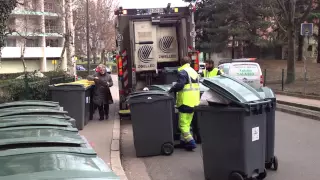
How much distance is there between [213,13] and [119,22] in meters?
27.1

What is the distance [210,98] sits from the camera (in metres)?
5.33

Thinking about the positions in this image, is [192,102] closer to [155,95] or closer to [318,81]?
[155,95]

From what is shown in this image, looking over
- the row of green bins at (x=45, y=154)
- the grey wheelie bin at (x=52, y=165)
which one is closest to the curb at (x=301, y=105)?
the row of green bins at (x=45, y=154)

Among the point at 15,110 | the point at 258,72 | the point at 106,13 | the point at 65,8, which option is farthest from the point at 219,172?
the point at 106,13

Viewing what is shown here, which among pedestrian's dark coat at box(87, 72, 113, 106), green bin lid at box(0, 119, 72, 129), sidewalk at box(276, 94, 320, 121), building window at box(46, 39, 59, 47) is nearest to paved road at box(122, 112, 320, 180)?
pedestrian's dark coat at box(87, 72, 113, 106)

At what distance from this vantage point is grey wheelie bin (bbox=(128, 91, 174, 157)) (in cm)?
718

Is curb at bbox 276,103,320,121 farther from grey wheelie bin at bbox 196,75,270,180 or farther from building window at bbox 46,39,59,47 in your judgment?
building window at bbox 46,39,59,47

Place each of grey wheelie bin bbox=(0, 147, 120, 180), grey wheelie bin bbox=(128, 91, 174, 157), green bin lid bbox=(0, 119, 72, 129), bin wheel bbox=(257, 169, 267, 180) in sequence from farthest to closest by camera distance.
→ grey wheelie bin bbox=(128, 91, 174, 157) → bin wheel bbox=(257, 169, 267, 180) → green bin lid bbox=(0, 119, 72, 129) → grey wheelie bin bbox=(0, 147, 120, 180)

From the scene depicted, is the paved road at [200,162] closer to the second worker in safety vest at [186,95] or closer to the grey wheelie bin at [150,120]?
the grey wheelie bin at [150,120]

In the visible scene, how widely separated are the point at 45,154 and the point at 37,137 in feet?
1.47

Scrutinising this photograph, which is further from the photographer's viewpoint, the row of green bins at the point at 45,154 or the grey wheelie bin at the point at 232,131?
the grey wheelie bin at the point at 232,131

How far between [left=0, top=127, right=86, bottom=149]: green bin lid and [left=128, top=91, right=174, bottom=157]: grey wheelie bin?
3779 millimetres

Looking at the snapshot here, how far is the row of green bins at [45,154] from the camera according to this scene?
2146 millimetres

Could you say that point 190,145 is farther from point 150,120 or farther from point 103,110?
point 103,110
